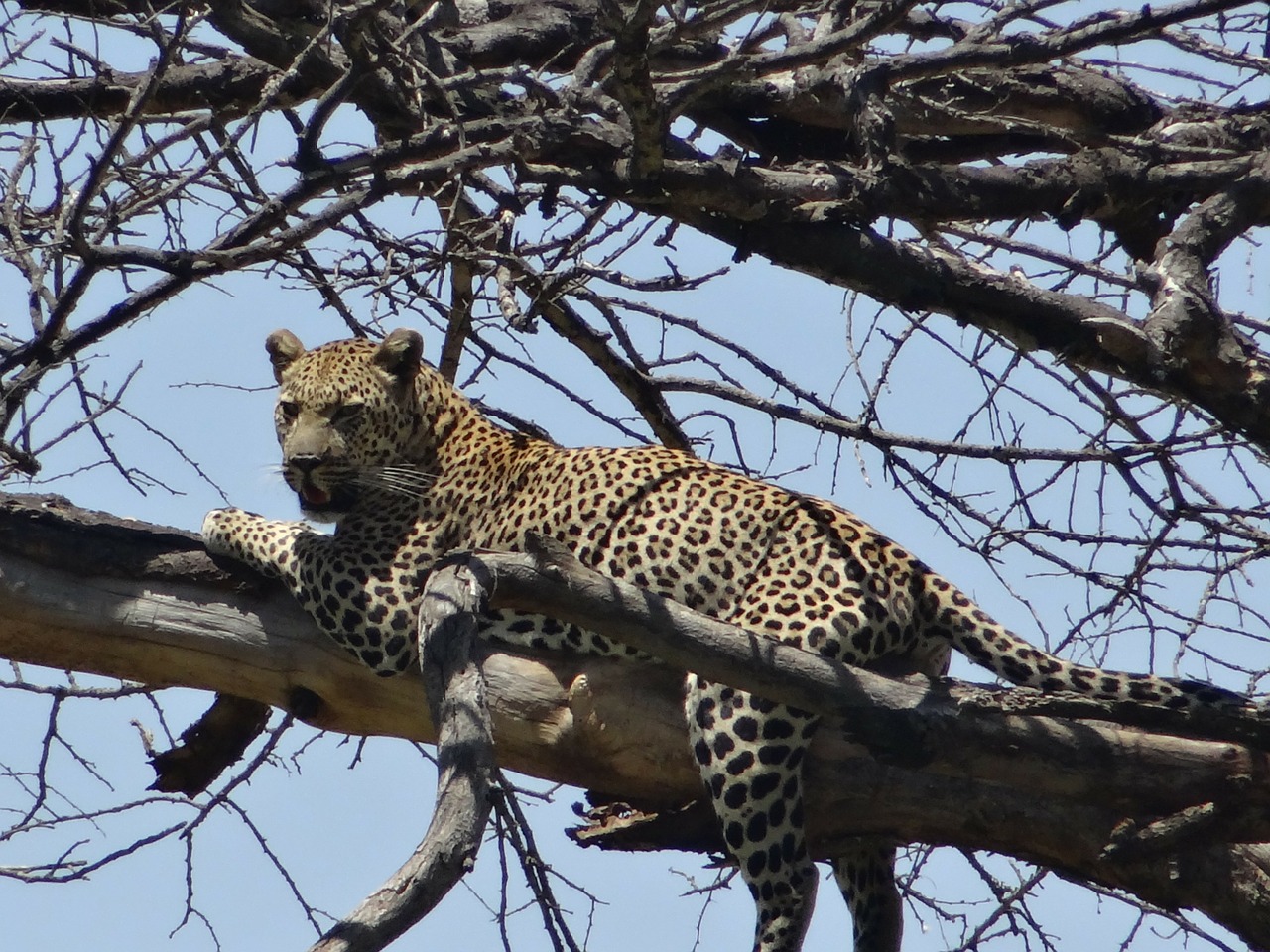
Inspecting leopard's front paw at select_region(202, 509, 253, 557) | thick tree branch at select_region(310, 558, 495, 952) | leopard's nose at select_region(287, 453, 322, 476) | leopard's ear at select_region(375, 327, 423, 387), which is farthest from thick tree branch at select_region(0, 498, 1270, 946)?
leopard's ear at select_region(375, 327, 423, 387)

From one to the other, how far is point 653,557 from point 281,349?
6.78ft

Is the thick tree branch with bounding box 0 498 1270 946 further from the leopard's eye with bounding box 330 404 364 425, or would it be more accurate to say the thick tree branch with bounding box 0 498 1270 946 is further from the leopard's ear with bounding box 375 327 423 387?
the leopard's ear with bounding box 375 327 423 387

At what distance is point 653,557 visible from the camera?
6199 millimetres

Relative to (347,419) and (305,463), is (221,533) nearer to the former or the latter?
(305,463)

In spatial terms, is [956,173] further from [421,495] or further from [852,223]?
[421,495]

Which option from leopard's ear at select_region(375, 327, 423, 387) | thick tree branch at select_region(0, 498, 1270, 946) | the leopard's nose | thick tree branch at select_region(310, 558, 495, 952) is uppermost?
leopard's ear at select_region(375, 327, 423, 387)

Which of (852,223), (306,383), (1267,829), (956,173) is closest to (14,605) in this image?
(306,383)

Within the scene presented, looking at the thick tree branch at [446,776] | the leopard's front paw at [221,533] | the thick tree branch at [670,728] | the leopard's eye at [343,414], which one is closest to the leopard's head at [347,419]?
the leopard's eye at [343,414]

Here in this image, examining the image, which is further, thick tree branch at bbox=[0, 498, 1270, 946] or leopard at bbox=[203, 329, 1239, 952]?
leopard at bbox=[203, 329, 1239, 952]

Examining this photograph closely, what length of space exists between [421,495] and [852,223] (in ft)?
7.58

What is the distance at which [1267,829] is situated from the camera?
17.2 feet

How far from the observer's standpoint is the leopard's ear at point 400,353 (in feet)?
23.3

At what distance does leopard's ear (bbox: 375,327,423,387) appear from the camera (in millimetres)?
7109

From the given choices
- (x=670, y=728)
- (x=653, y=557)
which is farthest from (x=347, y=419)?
(x=670, y=728)
